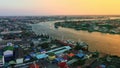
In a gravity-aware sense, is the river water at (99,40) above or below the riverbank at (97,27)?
above

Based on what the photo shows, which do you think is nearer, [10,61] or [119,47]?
[10,61]

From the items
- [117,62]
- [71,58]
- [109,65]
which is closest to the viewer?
[109,65]

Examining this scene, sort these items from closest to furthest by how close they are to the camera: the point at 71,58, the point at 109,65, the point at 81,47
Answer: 1. the point at 109,65
2. the point at 71,58
3. the point at 81,47

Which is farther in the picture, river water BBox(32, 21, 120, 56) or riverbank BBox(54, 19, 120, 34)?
riverbank BBox(54, 19, 120, 34)

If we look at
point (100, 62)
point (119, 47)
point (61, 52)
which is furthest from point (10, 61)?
point (119, 47)

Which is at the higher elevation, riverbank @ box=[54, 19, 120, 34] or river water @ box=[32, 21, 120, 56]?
river water @ box=[32, 21, 120, 56]

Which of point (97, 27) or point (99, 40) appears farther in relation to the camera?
point (97, 27)

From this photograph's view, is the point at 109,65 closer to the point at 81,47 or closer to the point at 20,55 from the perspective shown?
the point at 81,47

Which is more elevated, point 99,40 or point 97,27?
point 99,40

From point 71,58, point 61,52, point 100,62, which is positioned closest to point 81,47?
point 61,52

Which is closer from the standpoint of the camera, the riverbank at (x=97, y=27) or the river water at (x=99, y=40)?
the river water at (x=99, y=40)
